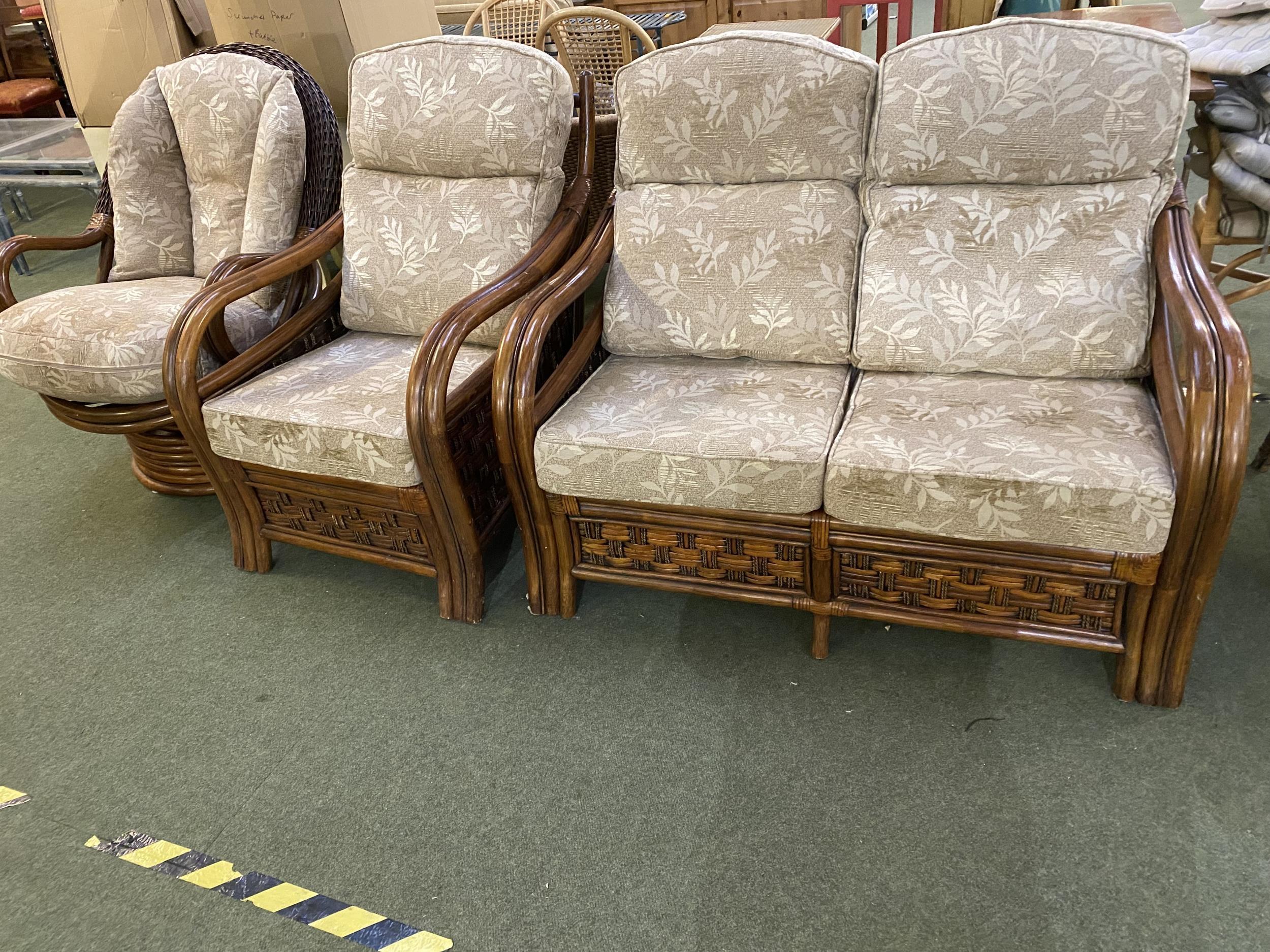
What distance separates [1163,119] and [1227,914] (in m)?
1.28

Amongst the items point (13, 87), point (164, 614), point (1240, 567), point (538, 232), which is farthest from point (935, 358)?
point (13, 87)

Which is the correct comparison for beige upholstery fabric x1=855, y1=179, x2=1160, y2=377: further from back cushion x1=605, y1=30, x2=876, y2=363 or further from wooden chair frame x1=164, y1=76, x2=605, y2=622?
wooden chair frame x1=164, y1=76, x2=605, y2=622

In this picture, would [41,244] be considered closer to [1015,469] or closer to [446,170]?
[446,170]

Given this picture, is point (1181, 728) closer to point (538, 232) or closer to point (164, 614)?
point (538, 232)

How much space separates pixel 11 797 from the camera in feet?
5.31

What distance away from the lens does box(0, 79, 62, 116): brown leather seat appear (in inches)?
204

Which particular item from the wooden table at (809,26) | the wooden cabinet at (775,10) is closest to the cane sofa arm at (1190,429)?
the wooden table at (809,26)

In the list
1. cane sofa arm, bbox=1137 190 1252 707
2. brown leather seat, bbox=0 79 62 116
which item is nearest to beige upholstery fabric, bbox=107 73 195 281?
cane sofa arm, bbox=1137 190 1252 707

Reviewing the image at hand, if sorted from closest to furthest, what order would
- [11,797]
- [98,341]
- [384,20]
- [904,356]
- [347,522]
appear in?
[11,797] < [904,356] < [347,522] < [98,341] < [384,20]

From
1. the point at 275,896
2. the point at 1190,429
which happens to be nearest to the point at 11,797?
the point at 275,896

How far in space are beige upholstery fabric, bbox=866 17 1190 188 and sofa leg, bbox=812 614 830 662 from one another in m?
0.88

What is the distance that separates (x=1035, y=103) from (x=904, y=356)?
499mm

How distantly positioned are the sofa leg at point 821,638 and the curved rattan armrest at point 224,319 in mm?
1359

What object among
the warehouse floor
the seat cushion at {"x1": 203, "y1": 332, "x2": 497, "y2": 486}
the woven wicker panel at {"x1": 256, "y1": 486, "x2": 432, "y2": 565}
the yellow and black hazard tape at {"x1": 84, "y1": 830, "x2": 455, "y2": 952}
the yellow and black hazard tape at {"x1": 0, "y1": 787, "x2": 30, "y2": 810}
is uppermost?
the seat cushion at {"x1": 203, "y1": 332, "x2": 497, "y2": 486}
